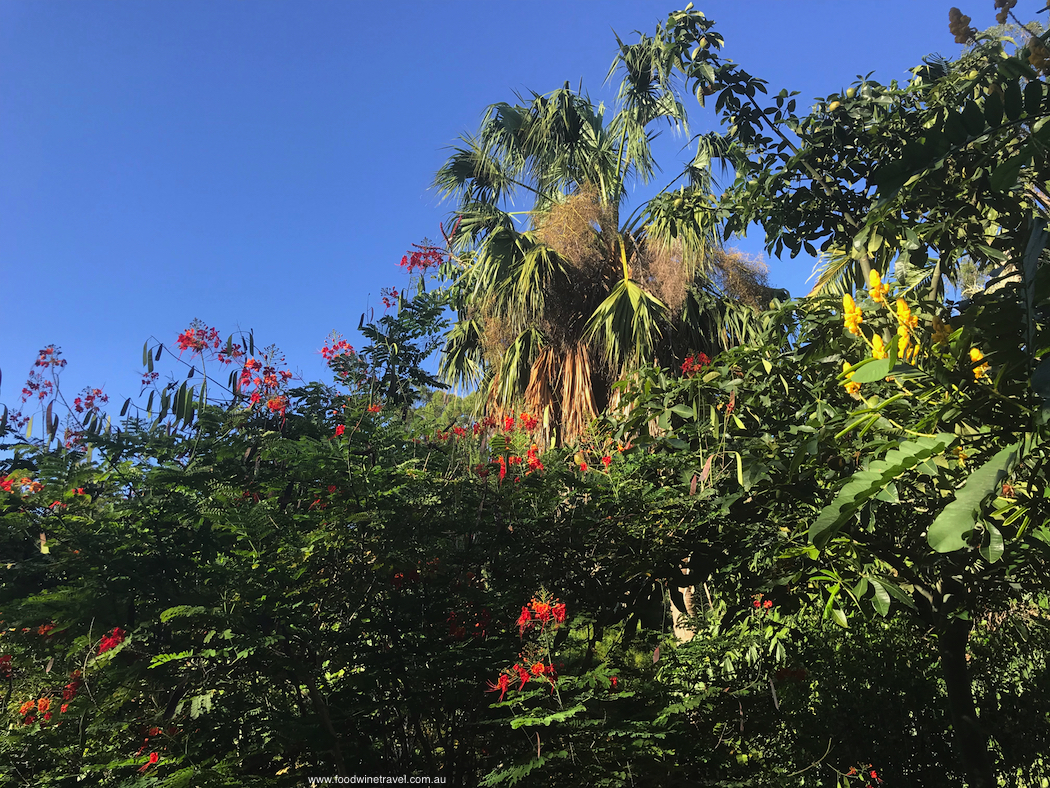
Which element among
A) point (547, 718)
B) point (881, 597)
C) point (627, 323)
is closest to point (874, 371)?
→ point (881, 597)

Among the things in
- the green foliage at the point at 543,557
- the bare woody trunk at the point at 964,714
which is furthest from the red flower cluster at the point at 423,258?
the bare woody trunk at the point at 964,714

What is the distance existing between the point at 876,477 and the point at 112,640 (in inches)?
88.8

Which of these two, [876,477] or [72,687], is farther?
[72,687]

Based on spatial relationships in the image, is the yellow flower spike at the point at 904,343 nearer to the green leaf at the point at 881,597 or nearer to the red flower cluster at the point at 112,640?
the green leaf at the point at 881,597

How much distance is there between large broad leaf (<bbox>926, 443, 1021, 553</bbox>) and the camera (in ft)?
2.54

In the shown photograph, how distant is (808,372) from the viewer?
2.32 meters

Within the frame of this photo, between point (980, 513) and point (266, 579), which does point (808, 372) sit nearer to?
point (980, 513)

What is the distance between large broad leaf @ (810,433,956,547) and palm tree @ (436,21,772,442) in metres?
4.90

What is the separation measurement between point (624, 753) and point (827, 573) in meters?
0.96

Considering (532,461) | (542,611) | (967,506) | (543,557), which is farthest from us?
(532,461)

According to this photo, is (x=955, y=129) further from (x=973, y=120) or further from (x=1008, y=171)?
(x=1008, y=171)

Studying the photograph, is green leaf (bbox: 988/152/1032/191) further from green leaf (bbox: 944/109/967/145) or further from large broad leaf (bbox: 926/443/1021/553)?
large broad leaf (bbox: 926/443/1021/553)

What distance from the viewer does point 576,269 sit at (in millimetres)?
6895

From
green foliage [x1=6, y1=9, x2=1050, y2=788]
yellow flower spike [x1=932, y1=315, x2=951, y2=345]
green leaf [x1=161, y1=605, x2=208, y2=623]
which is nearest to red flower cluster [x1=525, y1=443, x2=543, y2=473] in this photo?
green foliage [x1=6, y1=9, x2=1050, y2=788]
